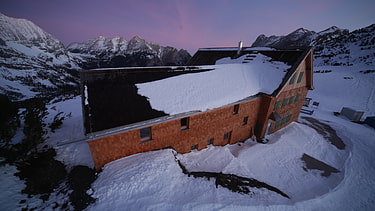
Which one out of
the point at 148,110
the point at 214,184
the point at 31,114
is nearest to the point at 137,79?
the point at 148,110

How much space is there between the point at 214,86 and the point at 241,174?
675 centimetres

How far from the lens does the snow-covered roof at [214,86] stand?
362 inches

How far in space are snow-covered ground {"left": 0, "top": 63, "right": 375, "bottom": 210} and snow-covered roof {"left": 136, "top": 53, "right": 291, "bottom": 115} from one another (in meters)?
3.49

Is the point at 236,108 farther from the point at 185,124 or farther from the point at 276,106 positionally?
the point at 276,106

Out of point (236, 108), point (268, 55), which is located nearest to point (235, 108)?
point (236, 108)

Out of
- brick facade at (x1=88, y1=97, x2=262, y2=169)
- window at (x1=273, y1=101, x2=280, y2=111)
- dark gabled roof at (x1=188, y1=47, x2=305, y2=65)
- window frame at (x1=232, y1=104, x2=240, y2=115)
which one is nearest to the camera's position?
brick facade at (x1=88, y1=97, x2=262, y2=169)

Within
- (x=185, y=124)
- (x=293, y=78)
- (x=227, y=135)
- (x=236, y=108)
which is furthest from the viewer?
(x=293, y=78)

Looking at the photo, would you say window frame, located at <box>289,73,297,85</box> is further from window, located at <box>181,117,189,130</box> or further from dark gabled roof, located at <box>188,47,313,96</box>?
window, located at <box>181,117,189,130</box>

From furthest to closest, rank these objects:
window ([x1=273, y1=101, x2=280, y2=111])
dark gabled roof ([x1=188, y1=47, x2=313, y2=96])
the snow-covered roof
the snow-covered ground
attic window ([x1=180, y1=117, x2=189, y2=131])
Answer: window ([x1=273, y1=101, x2=280, y2=111]) < dark gabled roof ([x1=188, y1=47, x2=313, y2=96]) < attic window ([x1=180, y1=117, x2=189, y2=131]) < the snow-covered roof < the snow-covered ground

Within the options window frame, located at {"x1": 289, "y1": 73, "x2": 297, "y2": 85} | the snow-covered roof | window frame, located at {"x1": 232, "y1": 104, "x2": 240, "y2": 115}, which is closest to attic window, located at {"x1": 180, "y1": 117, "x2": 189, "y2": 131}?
the snow-covered roof

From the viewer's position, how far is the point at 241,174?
9.41 metres

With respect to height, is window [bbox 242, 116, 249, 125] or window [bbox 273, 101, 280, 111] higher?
window [bbox 273, 101, 280, 111]

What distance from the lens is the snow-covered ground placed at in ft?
20.7

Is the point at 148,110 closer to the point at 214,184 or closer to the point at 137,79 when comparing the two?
the point at 137,79
